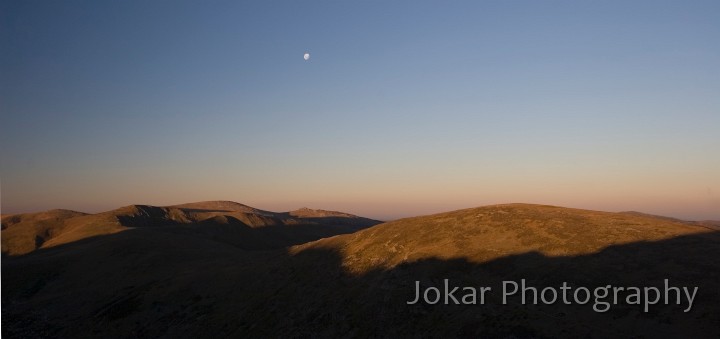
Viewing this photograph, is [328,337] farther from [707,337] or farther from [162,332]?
[707,337]

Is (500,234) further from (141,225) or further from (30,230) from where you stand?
(30,230)

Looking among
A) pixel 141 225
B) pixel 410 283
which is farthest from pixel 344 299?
pixel 141 225

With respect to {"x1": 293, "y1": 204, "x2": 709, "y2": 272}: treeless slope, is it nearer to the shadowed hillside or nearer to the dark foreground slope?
the dark foreground slope

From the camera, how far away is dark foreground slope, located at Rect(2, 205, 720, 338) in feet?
80.8

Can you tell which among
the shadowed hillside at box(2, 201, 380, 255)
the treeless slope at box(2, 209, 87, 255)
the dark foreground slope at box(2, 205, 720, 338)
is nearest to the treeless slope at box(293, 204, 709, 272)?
the dark foreground slope at box(2, 205, 720, 338)

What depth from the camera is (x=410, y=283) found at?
33375 mm

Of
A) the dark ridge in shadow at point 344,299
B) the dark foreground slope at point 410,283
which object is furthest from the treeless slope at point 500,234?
the dark ridge in shadow at point 344,299

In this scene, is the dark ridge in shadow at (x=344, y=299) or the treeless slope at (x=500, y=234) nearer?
the dark ridge in shadow at (x=344, y=299)

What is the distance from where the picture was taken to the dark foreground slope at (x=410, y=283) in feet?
80.8

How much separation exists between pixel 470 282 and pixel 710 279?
14.1 meters

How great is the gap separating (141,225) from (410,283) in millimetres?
126960

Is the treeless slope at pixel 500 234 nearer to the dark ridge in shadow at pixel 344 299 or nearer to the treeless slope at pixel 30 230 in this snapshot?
the dark ridge in shadow at pixel 344 299

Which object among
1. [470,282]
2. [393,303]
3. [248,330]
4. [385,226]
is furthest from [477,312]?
[385,226]

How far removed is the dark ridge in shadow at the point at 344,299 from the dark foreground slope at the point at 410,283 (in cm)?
13
